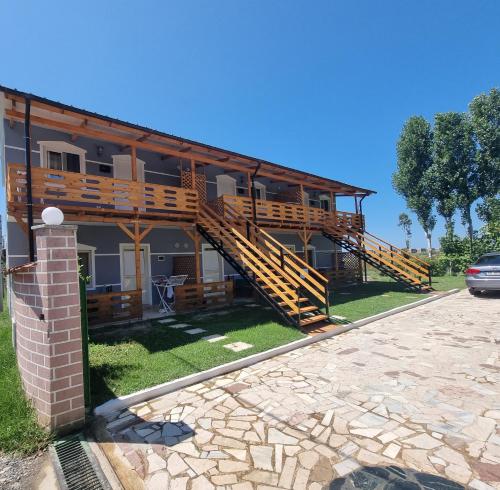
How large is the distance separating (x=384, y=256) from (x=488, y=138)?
12898 millimetres

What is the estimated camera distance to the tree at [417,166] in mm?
→ 22281

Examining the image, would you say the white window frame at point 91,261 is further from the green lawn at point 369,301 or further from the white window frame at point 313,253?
the white window frame at point 313,253

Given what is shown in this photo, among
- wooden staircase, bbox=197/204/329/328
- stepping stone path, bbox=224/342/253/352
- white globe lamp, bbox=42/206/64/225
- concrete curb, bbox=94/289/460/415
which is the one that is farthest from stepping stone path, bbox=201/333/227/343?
white globe lamp, bbox=42/206/64/225

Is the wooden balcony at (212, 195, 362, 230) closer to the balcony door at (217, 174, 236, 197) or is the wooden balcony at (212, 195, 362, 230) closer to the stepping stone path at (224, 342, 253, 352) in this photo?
the balcony door at (217, 174, 236, 197)

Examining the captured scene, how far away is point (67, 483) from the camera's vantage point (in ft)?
8.39

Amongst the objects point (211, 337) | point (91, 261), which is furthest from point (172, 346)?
point (91, 261)

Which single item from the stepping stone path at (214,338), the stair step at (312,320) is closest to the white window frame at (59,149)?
the stepping stone path at (214,338)

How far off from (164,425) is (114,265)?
8345 millimetres

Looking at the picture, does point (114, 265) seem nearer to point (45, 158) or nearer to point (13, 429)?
point (45, 158)

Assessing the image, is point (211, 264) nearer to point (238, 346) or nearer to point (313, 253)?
point (313, 253)

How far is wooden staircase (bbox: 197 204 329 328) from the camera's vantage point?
784cm

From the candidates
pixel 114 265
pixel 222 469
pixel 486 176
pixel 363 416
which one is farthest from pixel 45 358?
pixel 486 176

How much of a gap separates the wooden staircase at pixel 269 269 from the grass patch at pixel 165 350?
0.62m

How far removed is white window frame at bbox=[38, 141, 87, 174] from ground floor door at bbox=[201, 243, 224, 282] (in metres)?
5.48
